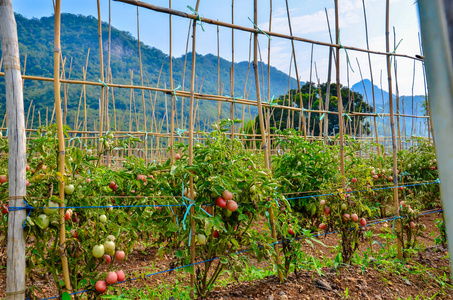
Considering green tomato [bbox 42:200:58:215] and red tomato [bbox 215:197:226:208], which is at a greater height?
green tomato [bbox 42:200:58:215]

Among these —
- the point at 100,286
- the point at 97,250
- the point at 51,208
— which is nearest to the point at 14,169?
the point at 51,208

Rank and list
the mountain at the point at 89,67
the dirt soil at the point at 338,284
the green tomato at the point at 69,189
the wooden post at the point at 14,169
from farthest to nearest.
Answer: the mountain at the point at 89,67, the dirt soil at the point at 338,284, the green tomato at the point at 69,189, the wooden post at the point at 14,169

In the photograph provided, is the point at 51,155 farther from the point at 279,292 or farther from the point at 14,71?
the point at 279,292

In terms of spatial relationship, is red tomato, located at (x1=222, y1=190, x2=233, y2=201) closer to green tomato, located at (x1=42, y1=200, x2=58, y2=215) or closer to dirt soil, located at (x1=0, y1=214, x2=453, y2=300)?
dirt soil, located at (x1=0, y1=214, x2=453, y2=300)

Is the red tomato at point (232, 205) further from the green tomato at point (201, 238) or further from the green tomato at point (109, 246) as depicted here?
the green tomato at point (109, 246)

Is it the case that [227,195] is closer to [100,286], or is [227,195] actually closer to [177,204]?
[177,204]

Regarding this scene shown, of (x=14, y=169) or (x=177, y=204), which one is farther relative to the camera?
(x=177, y=204)

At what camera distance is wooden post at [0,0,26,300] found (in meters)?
1.14

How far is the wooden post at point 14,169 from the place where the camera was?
3.73 feet

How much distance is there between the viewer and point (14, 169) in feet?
3.75

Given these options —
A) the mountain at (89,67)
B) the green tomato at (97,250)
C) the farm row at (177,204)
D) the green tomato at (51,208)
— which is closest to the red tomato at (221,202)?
the farm row at (177,204)

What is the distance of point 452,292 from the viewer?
1939 mm

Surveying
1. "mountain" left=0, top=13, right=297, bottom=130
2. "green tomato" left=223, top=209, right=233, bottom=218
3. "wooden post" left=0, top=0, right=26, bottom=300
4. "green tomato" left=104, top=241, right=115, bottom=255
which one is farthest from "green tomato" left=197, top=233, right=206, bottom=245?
"mountain" left=0, top=13, right=297, bottom=130

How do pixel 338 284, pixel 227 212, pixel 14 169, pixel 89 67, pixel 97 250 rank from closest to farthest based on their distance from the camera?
pixel 14 169
pixel 97 250
pixel 227 212
pixel 338 284
pixel 89 67
